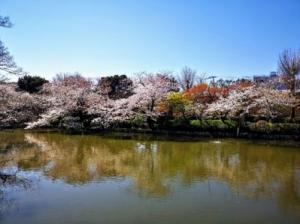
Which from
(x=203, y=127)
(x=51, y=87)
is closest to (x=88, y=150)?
(x=203, y=127)

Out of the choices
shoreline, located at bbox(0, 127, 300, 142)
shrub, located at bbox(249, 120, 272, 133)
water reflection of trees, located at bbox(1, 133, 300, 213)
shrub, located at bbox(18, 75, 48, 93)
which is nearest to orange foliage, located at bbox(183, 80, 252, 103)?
shoreline, located at bbox(0, 127, 300, 142)

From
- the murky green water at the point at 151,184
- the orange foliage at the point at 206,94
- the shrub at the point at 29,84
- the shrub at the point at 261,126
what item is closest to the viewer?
A: the murky green water at the point at 151,184

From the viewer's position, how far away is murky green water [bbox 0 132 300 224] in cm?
659

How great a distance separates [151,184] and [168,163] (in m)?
2.78

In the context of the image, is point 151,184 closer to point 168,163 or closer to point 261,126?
point 168,163

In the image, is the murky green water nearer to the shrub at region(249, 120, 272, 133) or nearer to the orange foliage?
the shrub at region(249, 120, 272, 133)

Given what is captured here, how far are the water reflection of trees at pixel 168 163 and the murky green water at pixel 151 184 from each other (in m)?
0.03

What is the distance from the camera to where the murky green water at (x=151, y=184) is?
659 cm

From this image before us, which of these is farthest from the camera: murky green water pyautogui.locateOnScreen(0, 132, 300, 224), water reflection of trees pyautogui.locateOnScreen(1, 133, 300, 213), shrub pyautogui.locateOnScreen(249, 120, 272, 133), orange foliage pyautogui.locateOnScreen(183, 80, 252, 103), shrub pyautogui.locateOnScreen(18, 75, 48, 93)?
shrub pyautogui.locateOnScreen(18, 75, 48, 93)

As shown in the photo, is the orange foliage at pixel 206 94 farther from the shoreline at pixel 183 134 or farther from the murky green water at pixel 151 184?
the murky green water at pixel 151 184

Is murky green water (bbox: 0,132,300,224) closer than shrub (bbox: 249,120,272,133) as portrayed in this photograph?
Yes

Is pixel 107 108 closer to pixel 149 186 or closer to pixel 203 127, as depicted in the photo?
pixel 203 127

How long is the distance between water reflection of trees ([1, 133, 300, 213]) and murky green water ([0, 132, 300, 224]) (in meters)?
0.03

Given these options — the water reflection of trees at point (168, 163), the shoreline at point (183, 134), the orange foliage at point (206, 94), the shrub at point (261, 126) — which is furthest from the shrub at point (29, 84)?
the shrub at point (261, 126)
